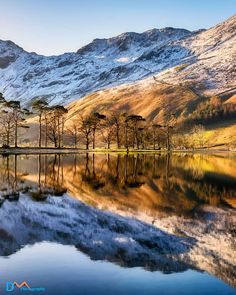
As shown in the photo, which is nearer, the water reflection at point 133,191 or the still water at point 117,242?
the still water at point 117,242

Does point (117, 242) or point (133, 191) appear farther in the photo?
point (133, 191)

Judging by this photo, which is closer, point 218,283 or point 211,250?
point 218,283

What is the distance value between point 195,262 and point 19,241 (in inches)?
335

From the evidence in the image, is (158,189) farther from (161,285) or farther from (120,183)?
(161,285)

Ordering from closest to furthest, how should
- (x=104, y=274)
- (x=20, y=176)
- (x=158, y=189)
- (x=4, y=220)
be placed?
(x=104, y=274)
(x=4, y=220)
(x=158, y=189)
(x=20, y=176)

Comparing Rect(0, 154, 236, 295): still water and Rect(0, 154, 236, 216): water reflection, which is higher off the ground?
Rect(0, 154, 236, 295): still water

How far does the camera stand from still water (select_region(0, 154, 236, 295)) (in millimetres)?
16641

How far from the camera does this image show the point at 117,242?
21.9 meters

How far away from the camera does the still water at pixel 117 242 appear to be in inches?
655

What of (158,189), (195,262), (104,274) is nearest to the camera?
(104,274)

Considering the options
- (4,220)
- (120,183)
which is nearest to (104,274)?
(4,220)

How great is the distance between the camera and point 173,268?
59.7 ft

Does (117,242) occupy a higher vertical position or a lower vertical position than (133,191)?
higher

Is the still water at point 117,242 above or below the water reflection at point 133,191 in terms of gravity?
above
